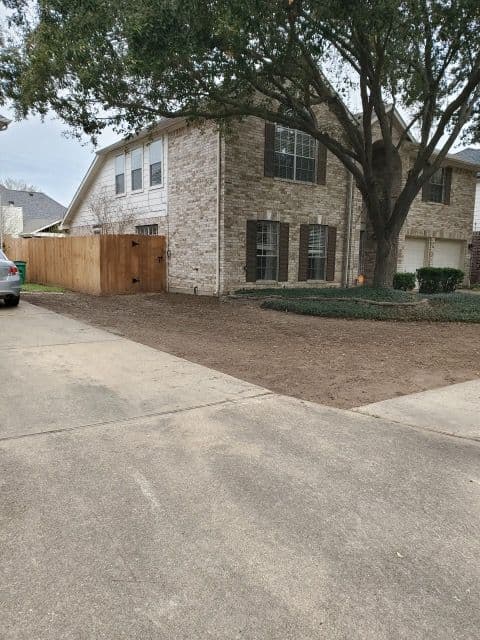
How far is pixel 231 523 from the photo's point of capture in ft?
9.46

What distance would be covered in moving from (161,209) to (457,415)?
1447cm

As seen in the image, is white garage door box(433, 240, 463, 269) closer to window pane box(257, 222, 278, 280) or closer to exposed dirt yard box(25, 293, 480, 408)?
window pane box(257, 222, 278, 280)

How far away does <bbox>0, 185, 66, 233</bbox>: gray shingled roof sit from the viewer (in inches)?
1572

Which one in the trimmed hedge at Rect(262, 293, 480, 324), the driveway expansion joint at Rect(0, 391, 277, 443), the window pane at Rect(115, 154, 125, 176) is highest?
the window pane at Rect(115, 154, 125, 176)

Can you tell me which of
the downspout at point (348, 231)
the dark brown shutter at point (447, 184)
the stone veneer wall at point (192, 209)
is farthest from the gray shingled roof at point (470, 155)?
the stone veneer wall at point (192, 209)

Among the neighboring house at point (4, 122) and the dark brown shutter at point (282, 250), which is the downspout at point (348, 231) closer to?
the dark brown shutter at point (282, 250)

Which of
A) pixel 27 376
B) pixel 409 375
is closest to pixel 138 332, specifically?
pixel 27 376

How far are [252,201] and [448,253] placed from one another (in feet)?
37.1

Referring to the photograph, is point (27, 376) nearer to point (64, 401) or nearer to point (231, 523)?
point (64, 401)

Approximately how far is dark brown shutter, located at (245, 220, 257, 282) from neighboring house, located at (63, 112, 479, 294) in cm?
3

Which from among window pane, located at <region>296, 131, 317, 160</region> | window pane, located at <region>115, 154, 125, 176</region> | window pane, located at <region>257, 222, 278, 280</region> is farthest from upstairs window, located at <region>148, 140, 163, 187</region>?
window pane, located at <region>296, 131, 317, 160</region>

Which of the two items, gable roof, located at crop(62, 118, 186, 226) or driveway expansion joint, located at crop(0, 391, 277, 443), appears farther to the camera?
gable roof, located at crop(62, 118, 186, 226)

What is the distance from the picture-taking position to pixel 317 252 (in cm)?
1736

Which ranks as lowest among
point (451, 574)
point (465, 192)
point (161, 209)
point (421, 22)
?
point (451, 574)
